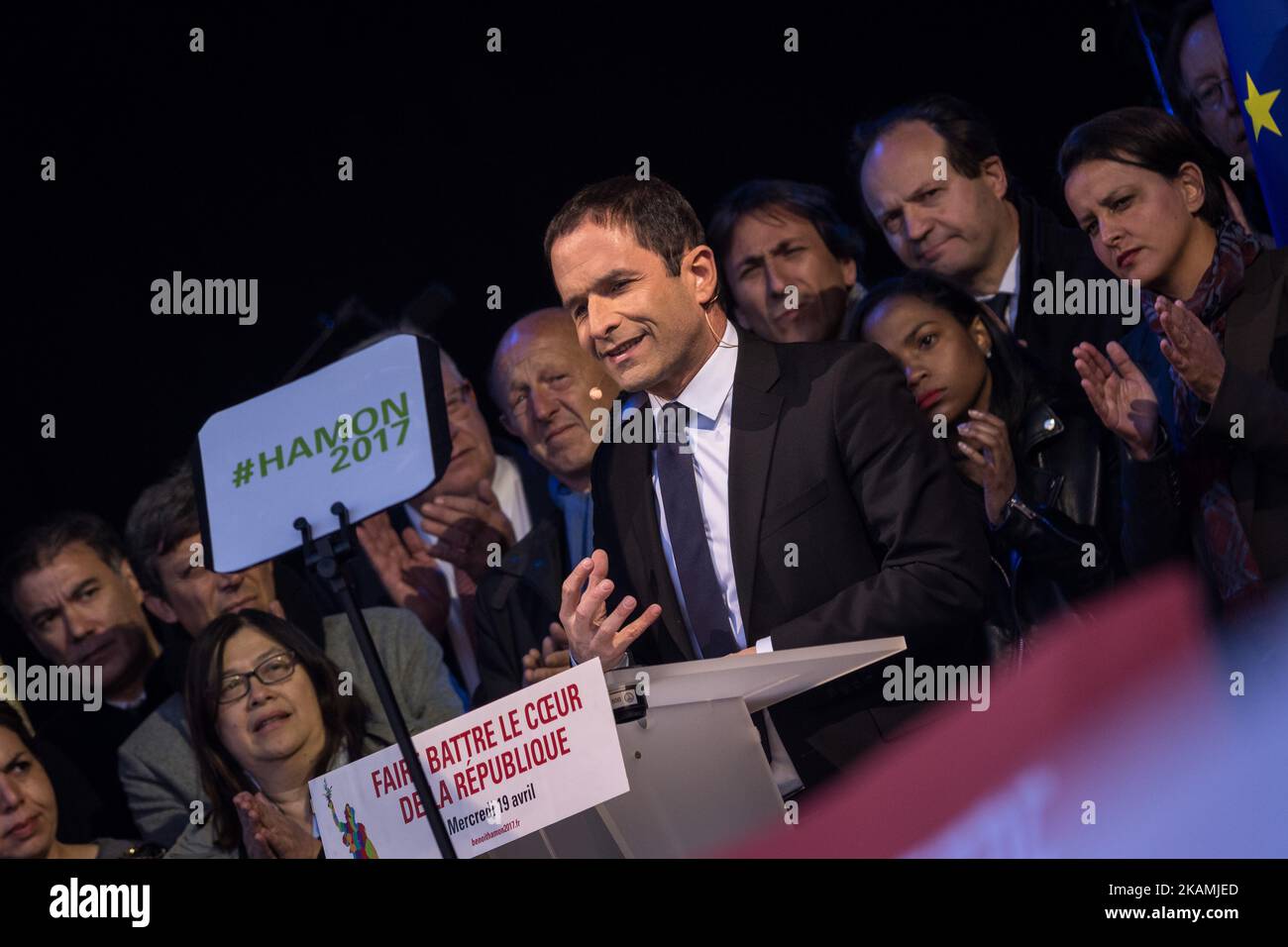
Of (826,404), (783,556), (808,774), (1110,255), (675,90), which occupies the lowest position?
(808,774)

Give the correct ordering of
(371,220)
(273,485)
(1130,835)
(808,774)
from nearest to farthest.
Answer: (273,485)
(808,774)
(1130,835)
(371,220)

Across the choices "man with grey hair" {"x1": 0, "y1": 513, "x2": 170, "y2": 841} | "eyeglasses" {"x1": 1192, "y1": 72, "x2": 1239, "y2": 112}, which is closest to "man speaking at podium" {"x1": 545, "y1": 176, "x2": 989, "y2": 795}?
"eyeglasses" {"x1": 1192, "y1": 72, "x2": 1239, "y2": 112}

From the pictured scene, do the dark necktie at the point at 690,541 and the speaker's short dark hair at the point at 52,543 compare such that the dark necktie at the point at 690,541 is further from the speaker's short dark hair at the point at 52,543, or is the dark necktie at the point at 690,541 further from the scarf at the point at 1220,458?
the speaker's short dark hair at the point at 52,543

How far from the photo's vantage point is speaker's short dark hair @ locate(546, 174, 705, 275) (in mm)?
3207

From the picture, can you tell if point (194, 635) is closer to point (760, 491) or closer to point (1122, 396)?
point (760, 491)

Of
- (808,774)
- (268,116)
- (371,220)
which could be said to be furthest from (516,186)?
(808,774)

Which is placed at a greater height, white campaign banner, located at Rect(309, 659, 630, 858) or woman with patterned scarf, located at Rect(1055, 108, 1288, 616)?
woman with patterned scarf, located at Rect(1055, 108, 1288, 616)

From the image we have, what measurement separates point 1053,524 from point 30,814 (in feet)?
8.69

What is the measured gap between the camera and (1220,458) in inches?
138

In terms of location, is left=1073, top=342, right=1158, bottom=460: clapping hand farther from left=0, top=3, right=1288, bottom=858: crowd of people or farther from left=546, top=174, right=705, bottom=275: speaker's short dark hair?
left=546, top=174, right=705, bottom=275: speaker's short dark hair

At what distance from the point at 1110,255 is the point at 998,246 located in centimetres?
29

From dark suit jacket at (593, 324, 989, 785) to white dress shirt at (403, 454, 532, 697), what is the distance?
3.32 feet
